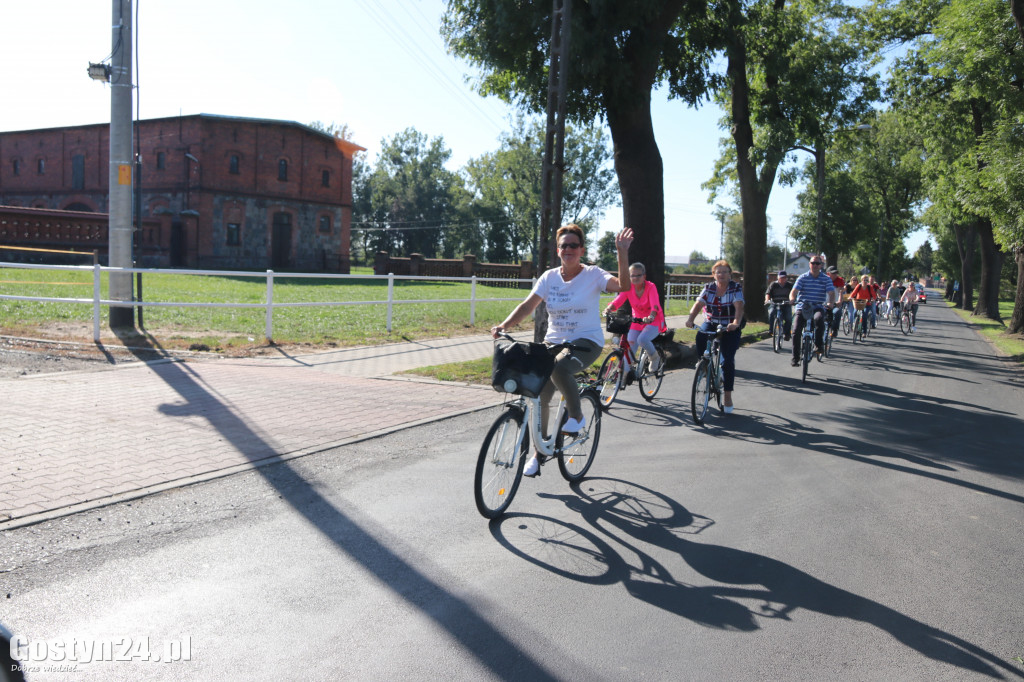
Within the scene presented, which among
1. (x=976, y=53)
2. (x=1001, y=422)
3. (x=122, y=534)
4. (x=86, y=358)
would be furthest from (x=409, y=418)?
(x=976, y=53)

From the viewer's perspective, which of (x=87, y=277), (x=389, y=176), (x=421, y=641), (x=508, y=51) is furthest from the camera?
(x=389, y=176)

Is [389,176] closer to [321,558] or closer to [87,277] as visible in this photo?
[87,277]

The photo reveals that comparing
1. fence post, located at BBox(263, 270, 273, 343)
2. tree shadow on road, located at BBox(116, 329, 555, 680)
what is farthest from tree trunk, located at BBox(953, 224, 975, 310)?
tree shadow on road, located at BBox(116, 329, 555, 680)

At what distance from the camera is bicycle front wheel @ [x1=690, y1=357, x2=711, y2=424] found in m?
8.38

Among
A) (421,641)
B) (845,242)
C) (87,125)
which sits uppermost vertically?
(87,125)

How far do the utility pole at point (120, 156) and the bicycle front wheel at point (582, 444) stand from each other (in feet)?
32.1

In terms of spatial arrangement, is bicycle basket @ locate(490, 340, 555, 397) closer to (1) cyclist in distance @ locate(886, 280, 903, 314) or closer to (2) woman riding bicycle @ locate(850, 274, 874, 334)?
(2) woman riding bicycle @ locate(850, 274, 874, 334)

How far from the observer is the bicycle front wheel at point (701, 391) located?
8383 mm

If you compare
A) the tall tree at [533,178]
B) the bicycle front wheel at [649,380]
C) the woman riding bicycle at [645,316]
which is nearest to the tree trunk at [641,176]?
the woman riding bicycle at [645,316]

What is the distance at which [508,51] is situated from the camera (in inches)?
551

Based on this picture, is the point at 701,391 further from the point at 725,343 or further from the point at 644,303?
the point at 644,303

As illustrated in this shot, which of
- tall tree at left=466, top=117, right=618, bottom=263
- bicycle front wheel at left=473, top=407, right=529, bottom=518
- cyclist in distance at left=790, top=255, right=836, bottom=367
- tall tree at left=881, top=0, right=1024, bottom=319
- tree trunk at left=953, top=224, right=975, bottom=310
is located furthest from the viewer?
tall tree at left=466, top=117, right=618, bottom=263

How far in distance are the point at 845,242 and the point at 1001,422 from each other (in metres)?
46.2

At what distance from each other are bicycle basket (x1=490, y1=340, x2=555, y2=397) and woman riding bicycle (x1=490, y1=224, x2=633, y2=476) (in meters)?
0.28
